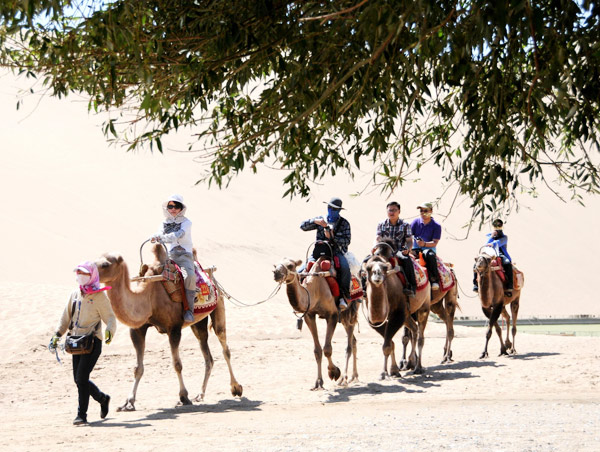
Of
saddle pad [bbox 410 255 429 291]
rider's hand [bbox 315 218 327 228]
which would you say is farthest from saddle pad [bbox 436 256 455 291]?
rider's hand [bbox 315 218 327 228]

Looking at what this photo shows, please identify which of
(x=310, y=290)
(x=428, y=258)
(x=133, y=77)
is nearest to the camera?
(x=133, y=77)

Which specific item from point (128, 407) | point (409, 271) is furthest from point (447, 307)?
point (128, 407)

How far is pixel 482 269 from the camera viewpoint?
1573 centimetres

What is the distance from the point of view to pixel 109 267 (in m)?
9.54

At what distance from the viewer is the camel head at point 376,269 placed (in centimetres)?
1156

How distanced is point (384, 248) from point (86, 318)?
4798 millimetres

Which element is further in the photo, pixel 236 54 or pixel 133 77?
pixel 133 77

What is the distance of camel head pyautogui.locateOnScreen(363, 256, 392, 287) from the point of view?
11562 mm

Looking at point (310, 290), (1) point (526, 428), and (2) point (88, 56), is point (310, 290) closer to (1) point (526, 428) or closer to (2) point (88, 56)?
(1) point (526, 428)

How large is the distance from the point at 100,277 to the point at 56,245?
106ft

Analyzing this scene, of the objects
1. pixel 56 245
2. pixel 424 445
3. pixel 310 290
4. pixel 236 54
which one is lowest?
pixel 424 445

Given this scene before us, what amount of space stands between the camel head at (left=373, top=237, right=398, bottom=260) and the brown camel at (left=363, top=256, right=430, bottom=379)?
12cm

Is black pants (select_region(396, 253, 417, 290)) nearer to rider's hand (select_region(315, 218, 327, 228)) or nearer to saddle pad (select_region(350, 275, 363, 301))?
saddle pad (select_region(350, 275, 363, 301))

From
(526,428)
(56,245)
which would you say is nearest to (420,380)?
(526,428)
